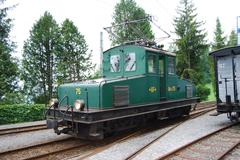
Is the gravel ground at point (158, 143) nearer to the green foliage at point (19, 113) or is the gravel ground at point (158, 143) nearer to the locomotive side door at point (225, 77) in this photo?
the locomotive side door at point (225, 77)

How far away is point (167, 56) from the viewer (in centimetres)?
1154

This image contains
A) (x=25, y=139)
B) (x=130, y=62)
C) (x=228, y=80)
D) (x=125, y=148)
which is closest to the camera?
(x=125, y=148)

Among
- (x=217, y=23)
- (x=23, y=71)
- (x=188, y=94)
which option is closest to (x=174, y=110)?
(x=188, y=94)

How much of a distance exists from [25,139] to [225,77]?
780 cm

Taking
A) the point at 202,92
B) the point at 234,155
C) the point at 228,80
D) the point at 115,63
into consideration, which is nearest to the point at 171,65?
the point at 228,80

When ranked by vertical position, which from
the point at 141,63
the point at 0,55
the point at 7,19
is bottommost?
the point at 141,63

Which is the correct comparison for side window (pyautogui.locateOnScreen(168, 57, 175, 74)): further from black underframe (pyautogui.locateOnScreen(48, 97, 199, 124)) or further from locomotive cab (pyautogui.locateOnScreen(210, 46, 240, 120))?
locomotive cab (pyautogui.locateOnScreen(210, 46, 240, 120))

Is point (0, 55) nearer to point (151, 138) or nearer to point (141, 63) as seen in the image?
point (141, 63)

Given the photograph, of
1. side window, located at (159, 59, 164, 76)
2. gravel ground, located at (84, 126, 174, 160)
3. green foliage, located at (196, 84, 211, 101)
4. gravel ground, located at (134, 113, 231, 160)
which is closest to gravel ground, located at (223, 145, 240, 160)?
gravel ground, located at (134, 113, 231, 160)

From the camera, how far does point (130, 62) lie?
1055 centimetres

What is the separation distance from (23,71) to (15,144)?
26064 mm

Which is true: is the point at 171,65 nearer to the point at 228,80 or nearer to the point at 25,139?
the point at 228,80

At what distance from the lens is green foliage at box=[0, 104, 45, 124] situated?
14.5 metres

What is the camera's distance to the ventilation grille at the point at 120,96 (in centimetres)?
887
